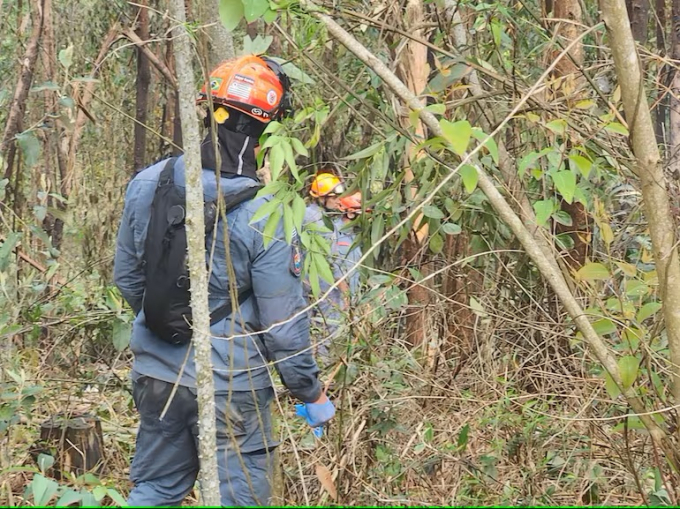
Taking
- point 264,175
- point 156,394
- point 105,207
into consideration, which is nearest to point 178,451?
point 156,394

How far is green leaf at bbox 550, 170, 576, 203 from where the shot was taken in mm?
2338

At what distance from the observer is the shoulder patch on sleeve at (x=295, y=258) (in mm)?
3230

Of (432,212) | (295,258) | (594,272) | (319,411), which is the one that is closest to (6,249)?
(295,258)

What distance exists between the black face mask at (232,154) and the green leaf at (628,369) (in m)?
1.49

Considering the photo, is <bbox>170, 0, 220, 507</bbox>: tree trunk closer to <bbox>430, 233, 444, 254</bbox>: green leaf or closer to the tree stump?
<bbox>430, 233, 444, 254</bbox>: green leaf

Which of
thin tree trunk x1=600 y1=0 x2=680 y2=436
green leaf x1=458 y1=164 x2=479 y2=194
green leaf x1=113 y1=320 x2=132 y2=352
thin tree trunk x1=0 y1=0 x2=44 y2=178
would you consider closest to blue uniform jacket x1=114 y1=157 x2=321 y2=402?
green leaf x1=113 y1=320 x2=132 y2=352

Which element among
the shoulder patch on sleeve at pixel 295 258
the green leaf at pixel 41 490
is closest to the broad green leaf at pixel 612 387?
the shoulder patch on sleeve at pixel 295 258

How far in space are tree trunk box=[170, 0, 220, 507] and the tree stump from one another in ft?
6.36

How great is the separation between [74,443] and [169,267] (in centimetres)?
141

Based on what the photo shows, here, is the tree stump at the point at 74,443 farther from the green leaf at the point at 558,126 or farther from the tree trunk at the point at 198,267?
the green leaf at the point at 558,126

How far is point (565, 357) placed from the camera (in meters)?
3.74

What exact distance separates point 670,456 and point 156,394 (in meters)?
1.81

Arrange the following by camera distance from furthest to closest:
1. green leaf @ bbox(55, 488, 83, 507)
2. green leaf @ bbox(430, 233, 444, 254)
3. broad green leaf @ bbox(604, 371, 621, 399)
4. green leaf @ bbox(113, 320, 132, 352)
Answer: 1. green leaf @ bbox(113, 320, 132, 352)
2. green leaf @ bbox(430, 233, 444, 254)
3. broad green leaf @ bbox(604, 371, 621, 399)
4. green leaf @ bbox(55, 488, 83, 507)

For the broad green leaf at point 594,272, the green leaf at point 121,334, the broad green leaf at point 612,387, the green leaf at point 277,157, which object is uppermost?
the green leaf at point 277,157
